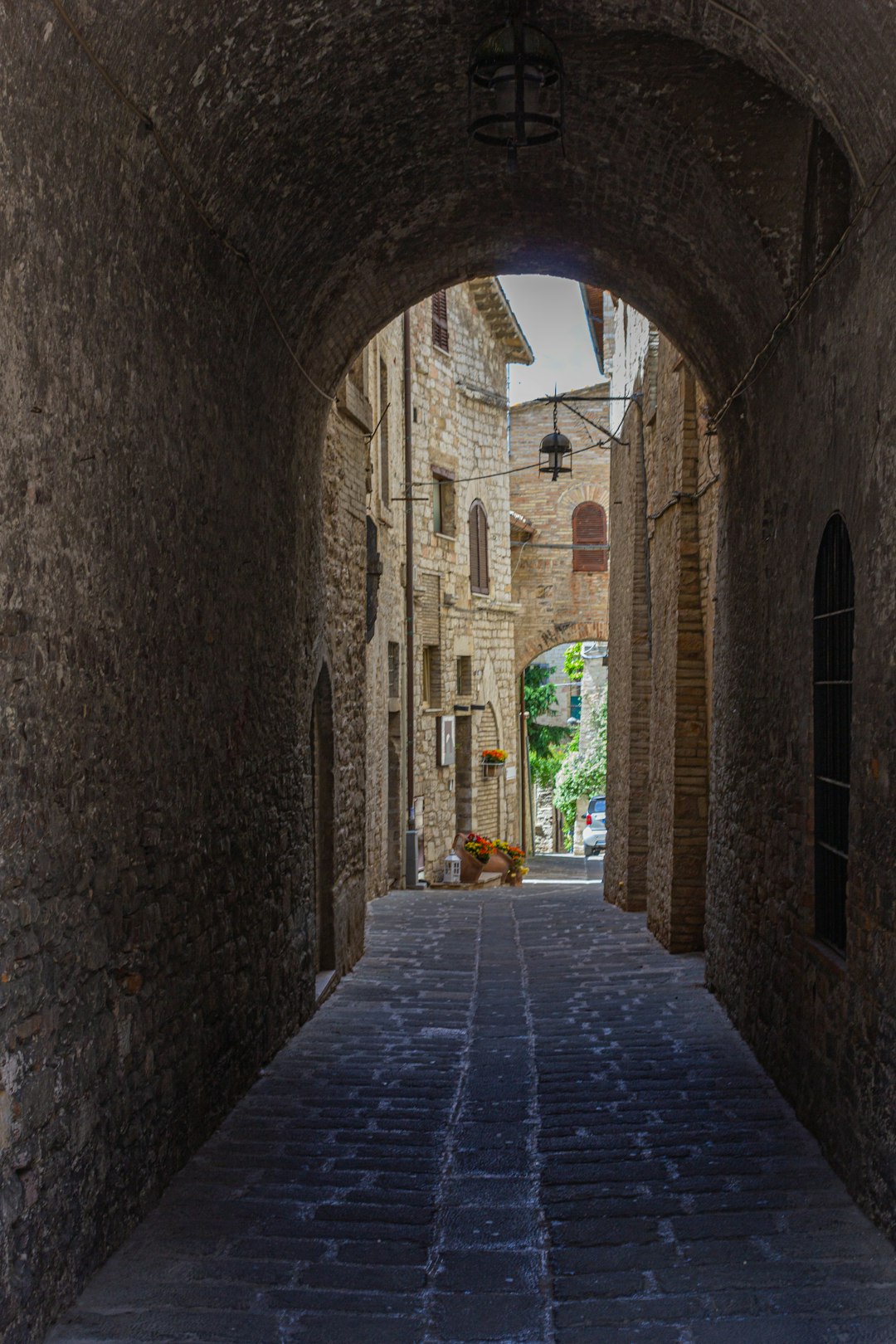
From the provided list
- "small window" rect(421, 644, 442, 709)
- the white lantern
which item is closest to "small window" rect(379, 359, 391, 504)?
"small window" rect(421, 644, 442, 709)

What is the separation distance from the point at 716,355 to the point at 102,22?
203 inches

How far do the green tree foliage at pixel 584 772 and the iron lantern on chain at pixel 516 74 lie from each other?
30620mm

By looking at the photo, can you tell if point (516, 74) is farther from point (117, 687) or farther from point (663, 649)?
point (663, 649)

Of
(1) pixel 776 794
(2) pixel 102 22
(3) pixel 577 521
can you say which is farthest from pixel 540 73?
(3) pixel 577 521

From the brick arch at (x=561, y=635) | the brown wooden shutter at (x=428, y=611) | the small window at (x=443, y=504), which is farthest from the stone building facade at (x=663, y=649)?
the brick arch at (x=561, y=635)

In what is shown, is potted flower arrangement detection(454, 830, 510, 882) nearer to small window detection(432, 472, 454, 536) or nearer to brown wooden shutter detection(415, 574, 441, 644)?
brown wooden shutter detection(415, 574, 441, 644)

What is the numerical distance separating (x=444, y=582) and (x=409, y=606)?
3099 mm

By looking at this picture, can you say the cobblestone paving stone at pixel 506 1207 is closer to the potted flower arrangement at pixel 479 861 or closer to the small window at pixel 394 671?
the small window at pixel 394 671

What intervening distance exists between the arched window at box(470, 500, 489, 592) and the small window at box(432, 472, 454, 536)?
1.35 m

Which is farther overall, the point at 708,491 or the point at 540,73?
the point at 708,491

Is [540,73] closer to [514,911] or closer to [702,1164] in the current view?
[702,1164]

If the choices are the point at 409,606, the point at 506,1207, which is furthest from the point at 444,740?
the point at 506,1207

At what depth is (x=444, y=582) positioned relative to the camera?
22.0 metres

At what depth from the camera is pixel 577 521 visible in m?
30.6
